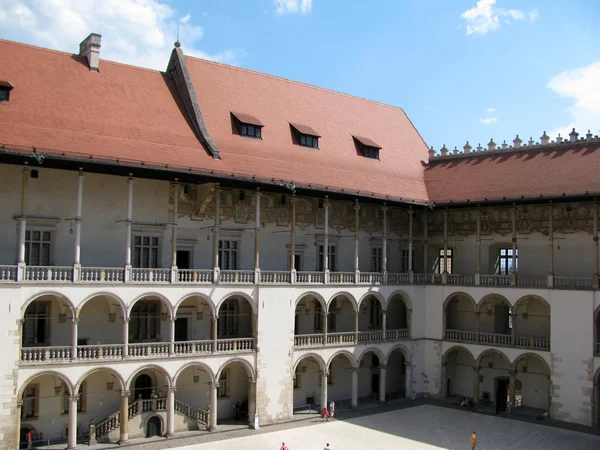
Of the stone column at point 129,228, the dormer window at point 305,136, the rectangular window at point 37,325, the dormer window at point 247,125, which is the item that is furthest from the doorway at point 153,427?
the dormer window at point 305,136

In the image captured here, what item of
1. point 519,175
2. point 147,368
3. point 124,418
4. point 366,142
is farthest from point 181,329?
point 519,175

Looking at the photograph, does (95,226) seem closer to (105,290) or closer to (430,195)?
(105,290)

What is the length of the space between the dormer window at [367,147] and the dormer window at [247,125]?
280 inches

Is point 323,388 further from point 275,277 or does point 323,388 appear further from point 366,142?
point 366,142

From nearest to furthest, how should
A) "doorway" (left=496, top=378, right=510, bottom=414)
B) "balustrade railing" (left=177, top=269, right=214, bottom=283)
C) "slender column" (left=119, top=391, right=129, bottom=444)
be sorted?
1. "slender column" (left=119, top=391, right=129, bottom=444)
2. "balustrade railing" (left=177, top=269, right=214, bottom=283)
3. "doorway" (left=496, top=378, right=510, bottom=414)

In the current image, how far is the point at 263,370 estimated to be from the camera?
103 ft

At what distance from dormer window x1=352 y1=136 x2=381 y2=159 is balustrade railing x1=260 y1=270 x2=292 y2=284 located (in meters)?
10.0

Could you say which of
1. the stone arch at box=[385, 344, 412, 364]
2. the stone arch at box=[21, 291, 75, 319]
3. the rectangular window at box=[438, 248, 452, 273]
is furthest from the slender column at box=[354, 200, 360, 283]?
the stone arch at box=[21, 291, 75, 319]

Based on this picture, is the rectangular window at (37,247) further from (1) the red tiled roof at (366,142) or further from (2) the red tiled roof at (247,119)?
(1) the red tiled roof at (366,142)

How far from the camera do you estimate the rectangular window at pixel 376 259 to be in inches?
1521

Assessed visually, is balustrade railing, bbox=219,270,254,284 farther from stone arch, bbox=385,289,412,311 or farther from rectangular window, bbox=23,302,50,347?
stone arch, bbox=385,289,412,311

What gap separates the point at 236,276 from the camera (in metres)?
31.1

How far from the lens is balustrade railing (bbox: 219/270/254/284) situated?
101ft

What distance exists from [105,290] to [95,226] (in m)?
3.05
